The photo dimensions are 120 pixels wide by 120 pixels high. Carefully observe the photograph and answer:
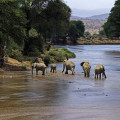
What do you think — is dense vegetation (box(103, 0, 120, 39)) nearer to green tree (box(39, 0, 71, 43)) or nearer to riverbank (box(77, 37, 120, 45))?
green tree (box(39, 0, 71, 43))

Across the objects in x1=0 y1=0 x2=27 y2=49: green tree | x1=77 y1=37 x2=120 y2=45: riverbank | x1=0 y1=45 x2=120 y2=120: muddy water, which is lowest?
x1=77 y1=37 x2=120 y2=45: riverbank

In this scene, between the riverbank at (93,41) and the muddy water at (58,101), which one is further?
the riverbank at (93,41)

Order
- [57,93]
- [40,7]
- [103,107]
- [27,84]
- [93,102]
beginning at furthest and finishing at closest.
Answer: [40,7] < [27,84] < [57,93] < [93,102] < [103,107]

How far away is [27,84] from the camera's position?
16.9 m

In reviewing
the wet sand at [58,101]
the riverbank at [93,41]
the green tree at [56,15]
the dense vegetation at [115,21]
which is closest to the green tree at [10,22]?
the wet sand at [58,101]

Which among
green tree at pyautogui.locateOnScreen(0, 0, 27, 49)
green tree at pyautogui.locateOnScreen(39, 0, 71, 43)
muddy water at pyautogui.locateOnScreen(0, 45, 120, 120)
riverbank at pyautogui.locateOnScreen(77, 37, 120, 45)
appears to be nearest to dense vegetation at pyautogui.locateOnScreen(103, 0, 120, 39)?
green tree at pyautogui.locateOnScreen(39, 0, 71, 43)

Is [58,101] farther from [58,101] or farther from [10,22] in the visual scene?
[10,22]

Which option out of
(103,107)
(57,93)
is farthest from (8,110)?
(57,93)

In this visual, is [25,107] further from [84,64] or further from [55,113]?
[84,64]

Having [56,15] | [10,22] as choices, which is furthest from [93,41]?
[10,22]

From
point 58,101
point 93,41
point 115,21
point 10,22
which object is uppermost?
point 115,21

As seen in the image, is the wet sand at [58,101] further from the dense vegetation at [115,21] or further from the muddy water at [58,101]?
the dense vegetation at [115,21]

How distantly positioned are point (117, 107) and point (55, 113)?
220cm

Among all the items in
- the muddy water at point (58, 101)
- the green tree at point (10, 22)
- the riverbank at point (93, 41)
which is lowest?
the riverbank at point (93, 41)
